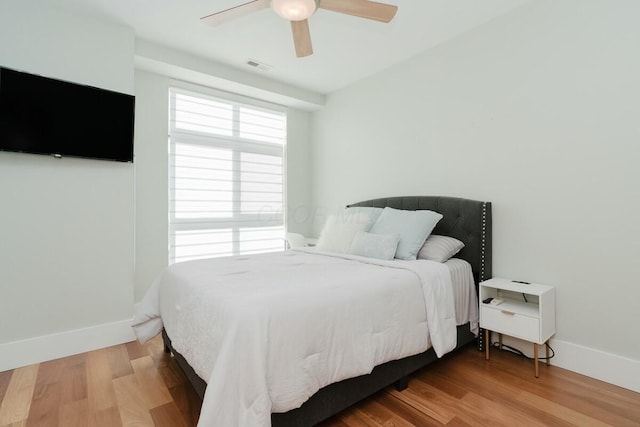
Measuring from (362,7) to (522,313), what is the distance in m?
2.21

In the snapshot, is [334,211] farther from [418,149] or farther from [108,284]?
[108,284]

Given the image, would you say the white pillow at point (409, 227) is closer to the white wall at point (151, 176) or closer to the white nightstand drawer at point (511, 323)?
the white nightstand drawer at point (511, 323)

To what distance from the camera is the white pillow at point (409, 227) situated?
93.5 inches

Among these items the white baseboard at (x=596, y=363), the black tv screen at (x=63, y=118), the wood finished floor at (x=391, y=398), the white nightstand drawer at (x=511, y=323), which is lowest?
the wood finished floor at (x=391, y=398)

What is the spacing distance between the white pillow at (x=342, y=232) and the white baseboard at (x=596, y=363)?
152 cm

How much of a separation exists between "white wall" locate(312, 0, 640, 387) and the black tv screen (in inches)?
105

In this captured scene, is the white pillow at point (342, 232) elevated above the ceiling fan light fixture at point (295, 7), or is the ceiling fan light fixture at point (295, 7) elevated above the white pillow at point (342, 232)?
the ceiling fan light fixture at point (295, 7)

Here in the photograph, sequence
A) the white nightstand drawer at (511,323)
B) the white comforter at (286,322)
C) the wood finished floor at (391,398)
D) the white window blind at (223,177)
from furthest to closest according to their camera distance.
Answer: the white window blind at (223,177) → the white nightstand drawer at (511,323) → the wood finished floor at (391,398) → the white comforter at (286,322)

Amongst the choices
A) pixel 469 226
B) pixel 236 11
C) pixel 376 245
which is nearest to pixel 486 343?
pixel 469 226

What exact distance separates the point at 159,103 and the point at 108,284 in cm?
183

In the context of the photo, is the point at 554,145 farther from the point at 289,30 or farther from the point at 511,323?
the point at 289,30

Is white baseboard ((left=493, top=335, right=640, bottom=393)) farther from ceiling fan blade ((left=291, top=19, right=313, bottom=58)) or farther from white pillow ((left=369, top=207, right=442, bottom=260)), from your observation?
ceiling fan blade ((left=291, top=19, right=313, bottom=58))

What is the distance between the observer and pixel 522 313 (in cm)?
201

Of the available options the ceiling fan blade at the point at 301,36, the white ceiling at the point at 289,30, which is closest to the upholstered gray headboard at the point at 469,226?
the white ceiling at the point at 289,30
